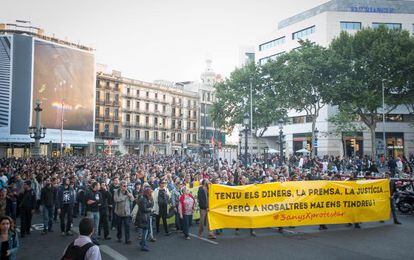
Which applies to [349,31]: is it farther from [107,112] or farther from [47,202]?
[47,202]

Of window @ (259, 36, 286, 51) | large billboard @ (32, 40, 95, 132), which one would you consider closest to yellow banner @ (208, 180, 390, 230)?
window @ (259, 36, 286, 51)

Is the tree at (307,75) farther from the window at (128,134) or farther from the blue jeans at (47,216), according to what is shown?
the window at (128,134)

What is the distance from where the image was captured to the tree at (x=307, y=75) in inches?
1339

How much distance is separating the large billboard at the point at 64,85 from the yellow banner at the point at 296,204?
50.3 m

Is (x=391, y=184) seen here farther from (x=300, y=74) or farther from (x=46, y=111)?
(x=46, y=111)

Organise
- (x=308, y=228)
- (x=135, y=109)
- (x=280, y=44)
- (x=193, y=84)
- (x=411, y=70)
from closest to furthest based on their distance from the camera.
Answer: (x=308, y=228)
(x=411, y=70)
(x=280, y=44)
(x=135, y=109)
(x=193, y=84)

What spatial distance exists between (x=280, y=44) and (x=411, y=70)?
2776cm

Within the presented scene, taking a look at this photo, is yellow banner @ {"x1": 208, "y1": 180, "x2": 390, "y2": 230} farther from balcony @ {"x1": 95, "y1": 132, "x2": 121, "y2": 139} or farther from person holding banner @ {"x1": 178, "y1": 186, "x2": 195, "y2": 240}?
balcony @ {"x1": 95, "y1": 132, "x2": 121, "y2": 139}

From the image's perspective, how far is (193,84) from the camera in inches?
3536

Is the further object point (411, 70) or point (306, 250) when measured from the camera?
point (411, 70)

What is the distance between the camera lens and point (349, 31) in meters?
50.3

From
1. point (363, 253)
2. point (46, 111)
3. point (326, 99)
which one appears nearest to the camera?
point (363, 253)

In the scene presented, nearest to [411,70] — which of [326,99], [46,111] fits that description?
[326,99]

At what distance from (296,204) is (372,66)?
27840 millimetres
